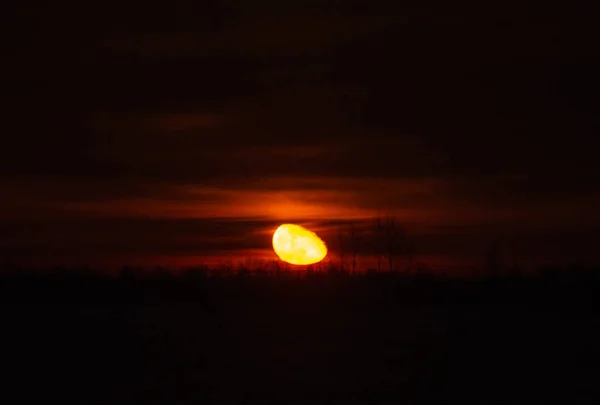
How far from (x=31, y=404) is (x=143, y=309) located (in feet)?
85.0

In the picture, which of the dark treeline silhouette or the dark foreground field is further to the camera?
the dark treeline silhouette

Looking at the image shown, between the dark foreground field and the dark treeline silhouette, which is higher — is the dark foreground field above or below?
below

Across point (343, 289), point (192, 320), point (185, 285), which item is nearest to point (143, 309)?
point (192, 320)

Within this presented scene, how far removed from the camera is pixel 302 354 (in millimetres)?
29297

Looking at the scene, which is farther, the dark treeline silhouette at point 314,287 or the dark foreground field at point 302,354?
the dark treeline silhouette at point 314,287

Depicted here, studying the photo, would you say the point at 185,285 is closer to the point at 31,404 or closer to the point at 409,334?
the point at 409,334

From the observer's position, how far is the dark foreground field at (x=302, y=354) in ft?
74.9

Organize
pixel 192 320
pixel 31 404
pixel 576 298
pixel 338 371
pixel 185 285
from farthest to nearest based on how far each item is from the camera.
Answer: pixel 185 285
pixel 576 298
pixel 192 320
pixel 338 371
pixel 31 404

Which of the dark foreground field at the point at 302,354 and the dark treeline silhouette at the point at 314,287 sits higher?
the dark treeline silhouette at the point at 314,287

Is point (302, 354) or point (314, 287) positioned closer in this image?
point (302, 354)

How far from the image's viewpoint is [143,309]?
47.2m

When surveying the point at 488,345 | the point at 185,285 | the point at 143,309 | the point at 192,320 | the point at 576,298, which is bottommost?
the point at 488,345

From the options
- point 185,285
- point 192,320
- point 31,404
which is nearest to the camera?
point 31,404

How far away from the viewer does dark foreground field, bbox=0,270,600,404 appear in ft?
74.9
